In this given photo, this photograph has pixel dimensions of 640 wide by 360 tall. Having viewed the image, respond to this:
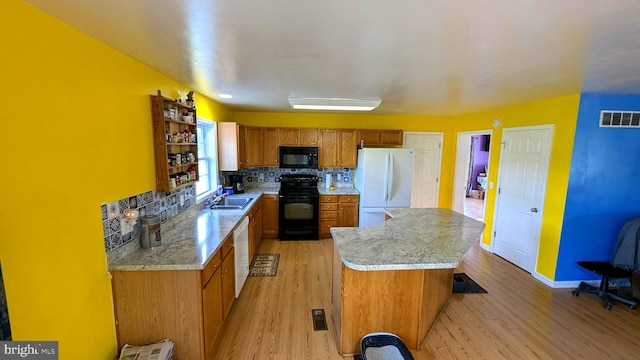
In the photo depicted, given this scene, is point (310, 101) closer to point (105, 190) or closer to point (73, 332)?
point (105, 190)

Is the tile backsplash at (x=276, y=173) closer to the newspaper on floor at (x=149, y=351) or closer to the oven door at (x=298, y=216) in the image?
the oven door at (x=298, y=216)

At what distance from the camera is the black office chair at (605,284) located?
2.87 metres

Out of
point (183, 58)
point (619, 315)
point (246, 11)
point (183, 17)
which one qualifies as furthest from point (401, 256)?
point (619, 315)

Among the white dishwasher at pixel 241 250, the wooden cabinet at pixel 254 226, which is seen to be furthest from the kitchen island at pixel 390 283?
the wooden cabinet at pixel 254 226

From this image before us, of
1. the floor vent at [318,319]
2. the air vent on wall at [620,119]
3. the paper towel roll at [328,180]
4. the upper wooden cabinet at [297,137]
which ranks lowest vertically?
the floor vent at [318,319]

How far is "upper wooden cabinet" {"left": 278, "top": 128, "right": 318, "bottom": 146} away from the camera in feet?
16.1

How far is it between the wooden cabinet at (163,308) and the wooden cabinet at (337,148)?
3.43 meters

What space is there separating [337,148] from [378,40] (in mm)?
3456

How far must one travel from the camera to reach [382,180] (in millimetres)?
4617

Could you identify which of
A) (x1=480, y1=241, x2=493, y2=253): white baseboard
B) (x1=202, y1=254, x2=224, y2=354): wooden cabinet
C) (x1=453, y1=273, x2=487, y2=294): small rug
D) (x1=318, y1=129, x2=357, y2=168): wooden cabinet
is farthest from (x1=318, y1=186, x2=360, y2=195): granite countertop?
(x1=202, y1=254, x2=224, y2=354): wooden cabinet

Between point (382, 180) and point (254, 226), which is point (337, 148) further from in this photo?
point (254, 226)

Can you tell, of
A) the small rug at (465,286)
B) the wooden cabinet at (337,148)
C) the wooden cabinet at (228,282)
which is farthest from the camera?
the wooden cabinet at (337,148)

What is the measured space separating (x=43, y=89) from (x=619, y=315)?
16.5ft

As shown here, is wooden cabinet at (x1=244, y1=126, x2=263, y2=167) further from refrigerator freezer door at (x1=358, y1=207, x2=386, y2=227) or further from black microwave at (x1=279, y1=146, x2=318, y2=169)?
refrigerator freezer door at (x1=358, y1=207, x2=386, y2=227)
